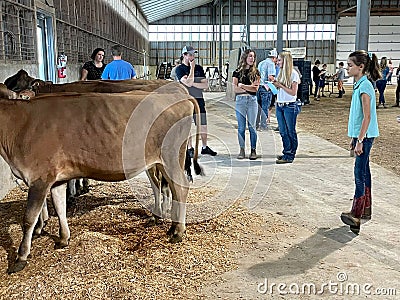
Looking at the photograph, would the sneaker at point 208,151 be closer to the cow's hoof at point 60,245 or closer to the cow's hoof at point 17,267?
the cow's hoof at point 60,245

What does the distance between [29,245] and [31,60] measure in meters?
4.45

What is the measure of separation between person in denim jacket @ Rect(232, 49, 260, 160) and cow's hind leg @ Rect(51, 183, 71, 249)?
432cm

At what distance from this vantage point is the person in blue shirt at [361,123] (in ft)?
15.0

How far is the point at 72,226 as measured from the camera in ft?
15.8

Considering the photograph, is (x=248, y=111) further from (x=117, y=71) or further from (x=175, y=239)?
(x=175, y=239)

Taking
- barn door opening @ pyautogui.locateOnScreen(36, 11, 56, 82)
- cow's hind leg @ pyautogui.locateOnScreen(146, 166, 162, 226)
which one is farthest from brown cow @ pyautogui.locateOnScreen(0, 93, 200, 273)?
barn door opening @ pyautogui.locateOnScreen(36, 11, 56, 82)

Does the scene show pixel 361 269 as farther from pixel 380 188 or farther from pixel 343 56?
pixel 343 56

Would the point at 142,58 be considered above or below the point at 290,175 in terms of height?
above

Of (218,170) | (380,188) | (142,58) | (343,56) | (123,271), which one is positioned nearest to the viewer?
(123,271)

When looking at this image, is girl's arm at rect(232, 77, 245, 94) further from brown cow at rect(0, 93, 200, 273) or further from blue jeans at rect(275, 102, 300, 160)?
brown cow at rect(0, 93, 200, 273)

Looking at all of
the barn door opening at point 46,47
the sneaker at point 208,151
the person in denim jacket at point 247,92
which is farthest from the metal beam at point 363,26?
the barn door opening at point 46,47

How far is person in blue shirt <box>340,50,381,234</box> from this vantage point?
15.0ft

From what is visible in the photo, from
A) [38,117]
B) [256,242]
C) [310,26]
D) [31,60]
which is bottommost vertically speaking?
[256,242]

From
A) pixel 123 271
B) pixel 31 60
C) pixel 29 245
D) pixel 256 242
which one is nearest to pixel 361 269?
pixel 256 242
